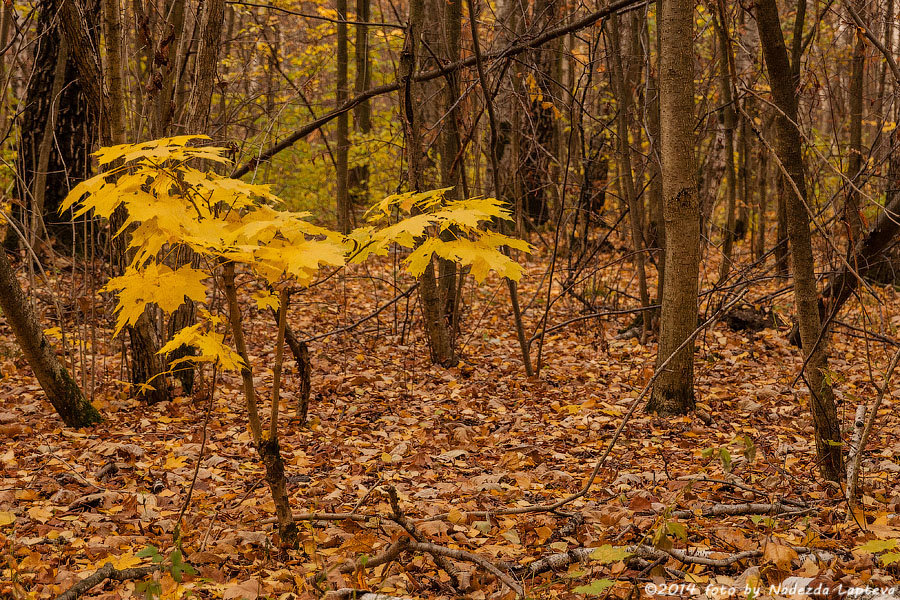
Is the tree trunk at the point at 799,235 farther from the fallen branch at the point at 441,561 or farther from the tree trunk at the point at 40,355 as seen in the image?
the tree trunk at the point at 40,355

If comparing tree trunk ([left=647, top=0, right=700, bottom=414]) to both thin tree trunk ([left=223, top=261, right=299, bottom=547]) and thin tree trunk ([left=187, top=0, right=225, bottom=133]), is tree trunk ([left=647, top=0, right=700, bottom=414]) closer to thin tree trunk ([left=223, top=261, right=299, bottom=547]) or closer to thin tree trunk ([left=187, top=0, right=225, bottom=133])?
thin tree trunk ([left=223, top=261, right=299, bottom=547])

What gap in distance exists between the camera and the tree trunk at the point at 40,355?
3.80m

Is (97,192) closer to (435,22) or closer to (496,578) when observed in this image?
(496,578)

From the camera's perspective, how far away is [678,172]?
4.18 m

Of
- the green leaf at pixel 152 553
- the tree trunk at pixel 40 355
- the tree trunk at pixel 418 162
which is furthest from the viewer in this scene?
the tree trunk at pixel 418 162

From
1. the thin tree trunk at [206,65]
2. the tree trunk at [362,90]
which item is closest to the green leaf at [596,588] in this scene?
the thin tree trunk at [206,65]

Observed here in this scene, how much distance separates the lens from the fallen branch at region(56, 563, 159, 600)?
2.32 m

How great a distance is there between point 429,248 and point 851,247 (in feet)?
6.99

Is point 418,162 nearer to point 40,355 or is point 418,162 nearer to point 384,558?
point 40,355

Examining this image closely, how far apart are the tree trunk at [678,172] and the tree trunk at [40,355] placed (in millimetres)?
3761

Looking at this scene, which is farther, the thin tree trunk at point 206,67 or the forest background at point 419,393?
the thin tree trunk at point 206,67

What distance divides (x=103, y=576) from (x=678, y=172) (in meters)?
3.64

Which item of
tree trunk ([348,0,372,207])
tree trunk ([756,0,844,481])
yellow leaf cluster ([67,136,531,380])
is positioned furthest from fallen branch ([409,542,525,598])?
tree trunk ([348,0,372,207])

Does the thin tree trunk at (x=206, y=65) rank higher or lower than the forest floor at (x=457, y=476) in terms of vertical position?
higher
